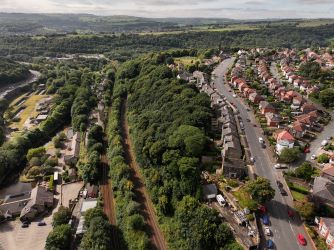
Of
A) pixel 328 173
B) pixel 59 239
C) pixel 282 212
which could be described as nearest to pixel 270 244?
pixel 282 212

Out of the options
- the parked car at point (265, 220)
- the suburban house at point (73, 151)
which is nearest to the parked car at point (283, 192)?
the parked car at point (265, 220)

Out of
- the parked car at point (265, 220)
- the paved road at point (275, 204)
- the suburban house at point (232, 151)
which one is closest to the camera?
the paved road at point (275, 204)

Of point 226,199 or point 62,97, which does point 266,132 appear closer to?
point 226,199

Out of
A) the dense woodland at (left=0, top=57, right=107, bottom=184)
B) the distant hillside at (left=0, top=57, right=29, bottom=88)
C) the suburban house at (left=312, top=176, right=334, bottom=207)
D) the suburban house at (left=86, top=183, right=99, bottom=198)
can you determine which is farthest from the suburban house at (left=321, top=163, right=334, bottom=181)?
the distant hillside at (left=0, top=57, right=29, bottom=88)

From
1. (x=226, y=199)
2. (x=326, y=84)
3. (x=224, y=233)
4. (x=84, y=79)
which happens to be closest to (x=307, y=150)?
(x=226, y=199)

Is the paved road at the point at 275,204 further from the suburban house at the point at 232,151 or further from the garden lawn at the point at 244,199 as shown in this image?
the suburban house at the point at 232,151

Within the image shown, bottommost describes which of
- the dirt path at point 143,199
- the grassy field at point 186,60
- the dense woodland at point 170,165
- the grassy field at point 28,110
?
the grassy field at point 28,110

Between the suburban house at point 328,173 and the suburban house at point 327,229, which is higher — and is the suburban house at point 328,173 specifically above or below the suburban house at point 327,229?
above
